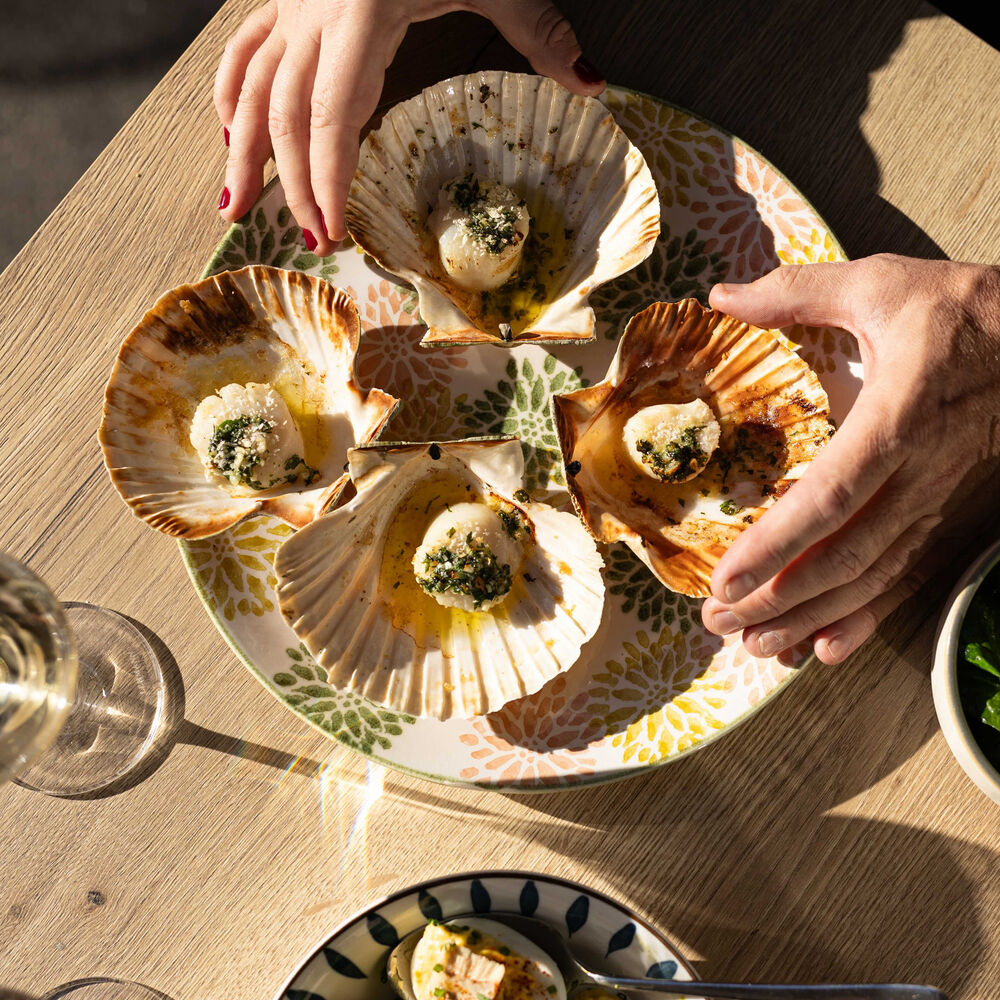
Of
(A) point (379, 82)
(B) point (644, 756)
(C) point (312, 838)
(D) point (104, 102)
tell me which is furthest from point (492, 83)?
(D) point (104, 102)

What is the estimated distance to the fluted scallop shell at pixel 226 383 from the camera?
46.0 inches

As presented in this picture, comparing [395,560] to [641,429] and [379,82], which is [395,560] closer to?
[641,429]

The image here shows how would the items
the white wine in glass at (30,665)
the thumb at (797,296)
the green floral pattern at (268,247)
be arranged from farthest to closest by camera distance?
the green floral pattern at (268,247) < the thumb at (797,296) < the white wine in glass at (30,665)

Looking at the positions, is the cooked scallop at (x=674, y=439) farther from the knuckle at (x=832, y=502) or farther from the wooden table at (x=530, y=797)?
the wooden table at (x=530, y=797)

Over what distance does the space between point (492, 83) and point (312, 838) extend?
1068mm

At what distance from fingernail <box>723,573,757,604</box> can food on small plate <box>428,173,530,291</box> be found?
539 mm

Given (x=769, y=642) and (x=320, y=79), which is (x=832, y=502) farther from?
(x=320, y=79)

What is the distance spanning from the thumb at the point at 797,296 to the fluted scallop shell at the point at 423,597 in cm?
35

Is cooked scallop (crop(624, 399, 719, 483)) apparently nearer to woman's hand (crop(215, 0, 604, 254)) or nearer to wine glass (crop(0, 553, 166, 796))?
woman's hand (crop(215, 0, 604, 254))

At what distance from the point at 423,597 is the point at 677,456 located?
0.41 m

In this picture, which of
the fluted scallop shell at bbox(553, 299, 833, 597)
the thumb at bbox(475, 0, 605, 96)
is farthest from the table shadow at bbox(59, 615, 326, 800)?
the thumb at bbox(475, 0, 605, 96)

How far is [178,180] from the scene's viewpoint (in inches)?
49.9

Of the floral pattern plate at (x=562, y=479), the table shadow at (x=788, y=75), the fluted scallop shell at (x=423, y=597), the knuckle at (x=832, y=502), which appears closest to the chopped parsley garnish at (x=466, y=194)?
the floral pattern plate at (x=562, y=479)

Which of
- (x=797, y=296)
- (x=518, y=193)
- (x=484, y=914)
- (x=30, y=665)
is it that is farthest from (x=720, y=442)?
(x=30, y=665)
